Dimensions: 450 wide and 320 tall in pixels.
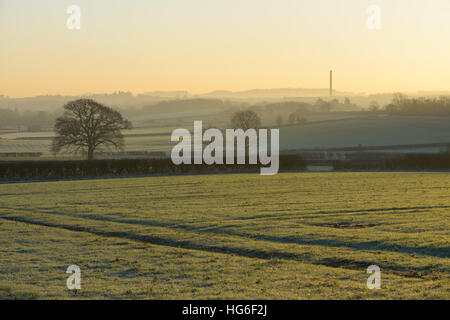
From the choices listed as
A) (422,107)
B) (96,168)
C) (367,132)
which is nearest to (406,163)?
(96,168)

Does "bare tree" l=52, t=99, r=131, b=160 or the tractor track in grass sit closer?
the tractor track in grass

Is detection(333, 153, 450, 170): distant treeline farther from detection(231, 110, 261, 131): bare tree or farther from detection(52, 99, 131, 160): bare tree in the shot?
detection(231, 110, 261, 131): bare tree

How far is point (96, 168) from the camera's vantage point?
7594 cm

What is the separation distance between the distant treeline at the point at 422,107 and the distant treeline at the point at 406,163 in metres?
83.5

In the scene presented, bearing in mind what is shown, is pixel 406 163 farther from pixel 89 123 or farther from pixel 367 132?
pixel 367 132

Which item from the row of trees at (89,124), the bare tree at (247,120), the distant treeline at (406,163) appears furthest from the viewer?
the bare tree at (247,120)

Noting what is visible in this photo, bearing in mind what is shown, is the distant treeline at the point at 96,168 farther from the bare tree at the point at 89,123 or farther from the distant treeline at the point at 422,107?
the distant treeline at the point at 422,107

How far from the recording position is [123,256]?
79.7ft

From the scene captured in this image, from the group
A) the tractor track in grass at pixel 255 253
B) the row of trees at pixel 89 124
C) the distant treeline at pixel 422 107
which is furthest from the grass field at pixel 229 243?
the distant treeline at pixel 422 107

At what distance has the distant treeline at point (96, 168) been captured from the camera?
72812mm

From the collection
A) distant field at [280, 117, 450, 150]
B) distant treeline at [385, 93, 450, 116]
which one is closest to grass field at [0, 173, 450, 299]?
distant field at [280, 117, 450, 150]

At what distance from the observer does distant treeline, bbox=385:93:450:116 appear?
162038 mm

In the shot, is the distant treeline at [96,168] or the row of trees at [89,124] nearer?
the distant treeline at [96,168]

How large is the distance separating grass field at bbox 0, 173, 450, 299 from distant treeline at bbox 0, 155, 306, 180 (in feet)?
76.5
